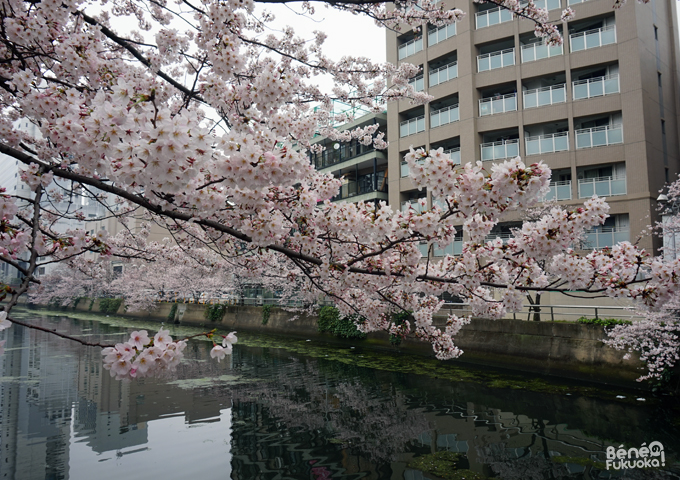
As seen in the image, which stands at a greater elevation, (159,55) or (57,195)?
(159,55)

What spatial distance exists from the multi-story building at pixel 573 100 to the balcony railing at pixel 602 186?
0.04m

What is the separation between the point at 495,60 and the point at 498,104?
2.36m

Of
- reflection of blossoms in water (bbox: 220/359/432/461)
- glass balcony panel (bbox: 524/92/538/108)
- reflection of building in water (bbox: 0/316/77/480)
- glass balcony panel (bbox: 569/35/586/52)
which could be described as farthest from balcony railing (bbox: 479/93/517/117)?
reflection of building in water (bbox: 0/316/77/480)

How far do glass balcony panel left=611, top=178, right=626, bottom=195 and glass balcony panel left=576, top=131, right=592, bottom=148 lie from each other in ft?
6.44

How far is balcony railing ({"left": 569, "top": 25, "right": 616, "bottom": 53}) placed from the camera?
20.1 meters

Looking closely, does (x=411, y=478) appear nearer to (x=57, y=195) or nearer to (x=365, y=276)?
(x=365, y=276)

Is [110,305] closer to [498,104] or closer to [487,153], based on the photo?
[487,153]

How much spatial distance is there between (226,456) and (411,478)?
2995 mm

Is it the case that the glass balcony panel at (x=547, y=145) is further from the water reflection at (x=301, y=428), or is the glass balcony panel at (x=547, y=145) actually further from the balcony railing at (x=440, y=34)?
the water reflection at (x=301, y=428)

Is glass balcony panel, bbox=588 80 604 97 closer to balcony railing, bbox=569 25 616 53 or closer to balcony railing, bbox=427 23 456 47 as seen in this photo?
balcony railing, bbox=569 25 616 53

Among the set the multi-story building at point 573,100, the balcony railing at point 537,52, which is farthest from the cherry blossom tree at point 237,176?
the balcony railing at point 537,52

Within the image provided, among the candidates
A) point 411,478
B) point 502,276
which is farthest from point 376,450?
point 502,276

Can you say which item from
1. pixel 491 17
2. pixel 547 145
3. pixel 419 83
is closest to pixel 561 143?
pixel 547 145

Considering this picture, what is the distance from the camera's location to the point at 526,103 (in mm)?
21734
